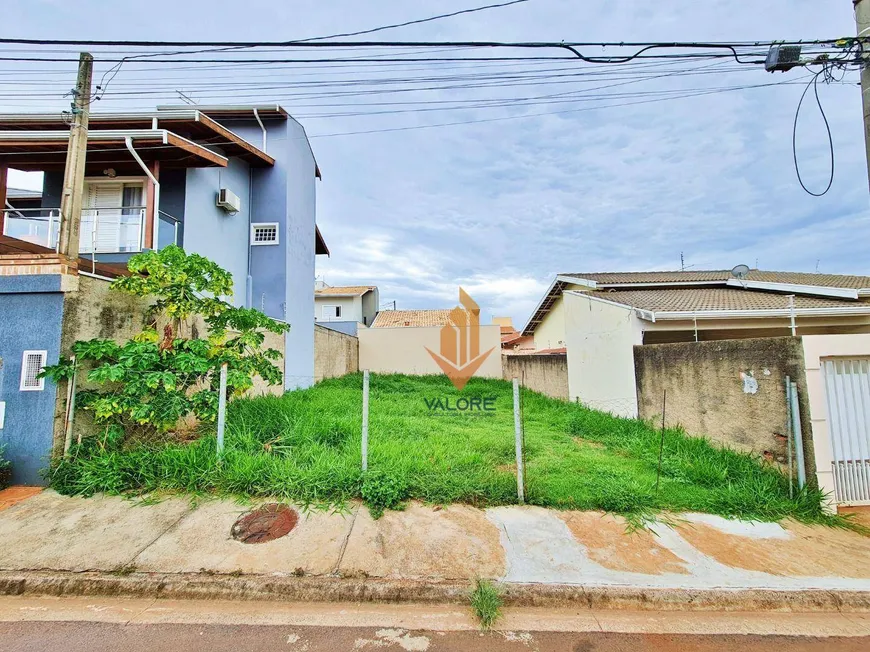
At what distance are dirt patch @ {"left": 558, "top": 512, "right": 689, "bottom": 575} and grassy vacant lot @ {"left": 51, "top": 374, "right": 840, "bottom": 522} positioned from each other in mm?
200

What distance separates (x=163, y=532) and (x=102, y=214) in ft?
22.9

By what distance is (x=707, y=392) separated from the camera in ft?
16.6

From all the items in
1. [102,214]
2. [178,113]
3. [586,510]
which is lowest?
[586,510]

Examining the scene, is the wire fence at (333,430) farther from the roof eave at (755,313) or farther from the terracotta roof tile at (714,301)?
the terracotta roof tile at (714,301)

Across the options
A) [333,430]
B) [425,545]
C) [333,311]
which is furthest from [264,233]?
[333,311]

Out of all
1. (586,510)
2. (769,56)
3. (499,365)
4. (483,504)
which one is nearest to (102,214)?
(483,504)

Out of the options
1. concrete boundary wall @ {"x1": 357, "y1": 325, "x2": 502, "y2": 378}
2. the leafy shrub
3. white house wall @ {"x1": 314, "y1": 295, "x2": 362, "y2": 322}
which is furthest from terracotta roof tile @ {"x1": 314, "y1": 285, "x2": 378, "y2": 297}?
the leafy shrub

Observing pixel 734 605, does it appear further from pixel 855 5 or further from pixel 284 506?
pixel 855 5

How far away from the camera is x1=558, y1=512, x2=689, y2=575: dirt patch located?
9.14 ft

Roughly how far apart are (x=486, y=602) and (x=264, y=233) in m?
9.70

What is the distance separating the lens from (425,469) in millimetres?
4078

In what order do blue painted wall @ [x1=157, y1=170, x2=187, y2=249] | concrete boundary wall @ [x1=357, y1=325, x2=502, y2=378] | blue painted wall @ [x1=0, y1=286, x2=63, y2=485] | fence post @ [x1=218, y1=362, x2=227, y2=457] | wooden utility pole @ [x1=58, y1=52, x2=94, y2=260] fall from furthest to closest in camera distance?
1. concrete boundary wall @ [x1=357, y1=325, x2=502, y2=378]
2. blue painted wall @ [x1=157, y1=170, x2=187, y2=249]
3. wooden utility pole @ [x1=58, y1=52, x2=94, y2=260]
4. fence post @ [x1=218, y1=362, x2=227, y2=457]
5. blue painted wall @ [x1=0, y1=286, x2=63, y2=485]

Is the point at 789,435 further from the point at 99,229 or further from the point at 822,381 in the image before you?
the point at 99,229

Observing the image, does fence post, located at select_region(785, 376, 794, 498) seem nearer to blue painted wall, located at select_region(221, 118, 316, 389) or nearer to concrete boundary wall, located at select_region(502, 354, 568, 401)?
concrete boundary wall, located at select_region(502, 354, 568, 401)
